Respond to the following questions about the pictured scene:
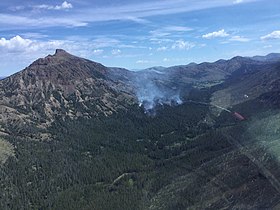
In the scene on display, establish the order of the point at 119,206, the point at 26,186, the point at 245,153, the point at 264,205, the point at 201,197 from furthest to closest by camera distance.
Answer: the point at 26,186
the point at 245,153
the point at 119,206
the point at 201,197
the point at 264,205

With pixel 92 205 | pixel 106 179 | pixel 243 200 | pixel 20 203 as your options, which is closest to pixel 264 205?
pixel 243 200

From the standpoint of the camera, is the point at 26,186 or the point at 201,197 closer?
the point at 201,197

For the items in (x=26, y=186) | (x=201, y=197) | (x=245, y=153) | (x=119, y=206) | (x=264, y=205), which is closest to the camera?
(x=264, y=205)

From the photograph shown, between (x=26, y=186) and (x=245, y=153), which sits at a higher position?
(x=245, y=153)

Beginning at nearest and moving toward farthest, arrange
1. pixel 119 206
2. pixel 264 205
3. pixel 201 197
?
pixel 264 205 < pixel 201 197 < pixel 119 206

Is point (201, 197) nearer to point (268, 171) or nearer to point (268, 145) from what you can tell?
point (268, 171)

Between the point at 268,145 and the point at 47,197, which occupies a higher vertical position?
the point at 268,145

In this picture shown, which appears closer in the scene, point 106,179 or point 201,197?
point 201,197

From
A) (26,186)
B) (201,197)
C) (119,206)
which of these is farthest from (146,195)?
(26,186)

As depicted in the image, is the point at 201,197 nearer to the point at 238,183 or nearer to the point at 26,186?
the point at 238,183
